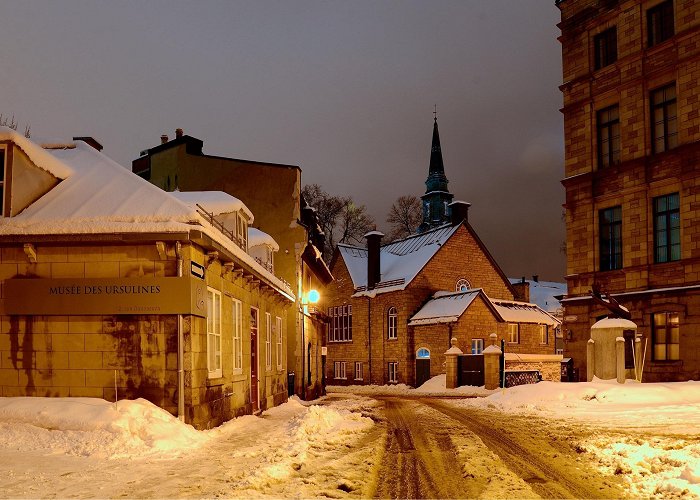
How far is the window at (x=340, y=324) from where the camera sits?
48.6m

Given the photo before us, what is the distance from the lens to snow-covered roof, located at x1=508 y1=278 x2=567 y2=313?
70.3 m

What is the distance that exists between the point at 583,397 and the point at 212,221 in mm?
11565

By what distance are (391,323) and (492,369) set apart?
1381cm

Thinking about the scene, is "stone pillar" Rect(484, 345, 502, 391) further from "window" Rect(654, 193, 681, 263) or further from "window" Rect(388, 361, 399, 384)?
"window" Rect(388, 361, 399, 384)

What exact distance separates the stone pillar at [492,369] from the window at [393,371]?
12.3 metres

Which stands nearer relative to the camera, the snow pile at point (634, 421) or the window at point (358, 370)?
the snow pile at point (634, 421)

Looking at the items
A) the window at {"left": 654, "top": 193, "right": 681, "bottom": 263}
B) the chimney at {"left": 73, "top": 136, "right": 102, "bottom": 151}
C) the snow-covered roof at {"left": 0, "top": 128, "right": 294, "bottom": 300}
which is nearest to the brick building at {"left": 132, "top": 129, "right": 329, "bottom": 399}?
the chimney at {"left": 73, "top": 136, "right": 102, "bottom": 151}

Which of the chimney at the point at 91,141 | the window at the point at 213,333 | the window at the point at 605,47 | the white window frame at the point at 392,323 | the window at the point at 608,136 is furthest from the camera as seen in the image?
the white window frame at the point at 392,323

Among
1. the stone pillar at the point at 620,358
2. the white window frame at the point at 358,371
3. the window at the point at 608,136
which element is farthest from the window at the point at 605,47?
the white window frame at the point at 358,371

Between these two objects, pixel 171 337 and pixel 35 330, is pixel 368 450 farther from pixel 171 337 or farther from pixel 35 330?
pixel 35 330

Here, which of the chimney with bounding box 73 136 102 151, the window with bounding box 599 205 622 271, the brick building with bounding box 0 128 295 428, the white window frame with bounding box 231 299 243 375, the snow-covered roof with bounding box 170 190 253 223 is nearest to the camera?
the brick building with bounding box 0 128 295 428

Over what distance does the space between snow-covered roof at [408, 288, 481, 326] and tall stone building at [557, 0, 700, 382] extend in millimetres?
12817

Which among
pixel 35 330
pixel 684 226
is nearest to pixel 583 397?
pixel 684 226

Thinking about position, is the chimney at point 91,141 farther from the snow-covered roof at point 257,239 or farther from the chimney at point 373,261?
the chimney at point 373,261
